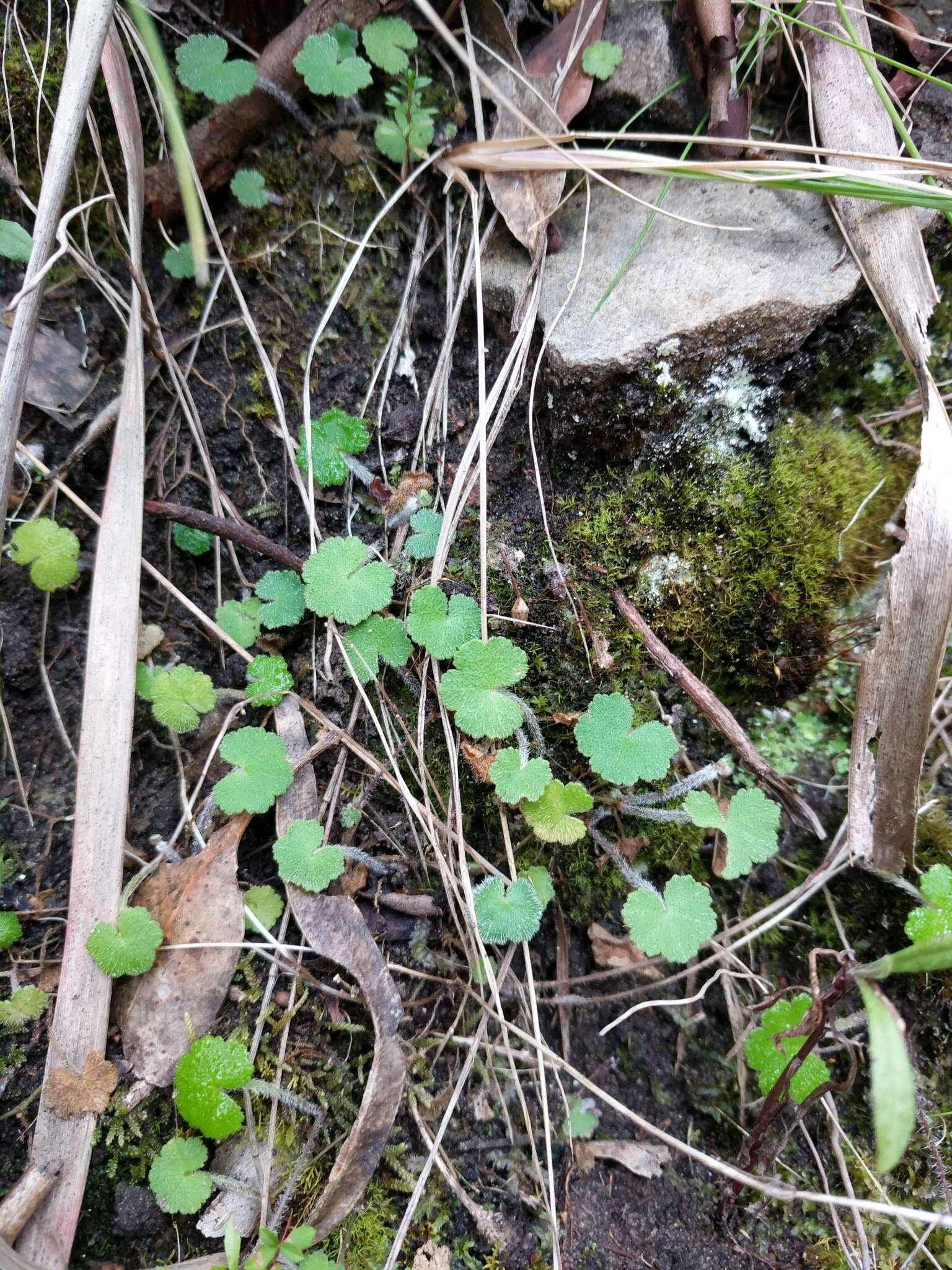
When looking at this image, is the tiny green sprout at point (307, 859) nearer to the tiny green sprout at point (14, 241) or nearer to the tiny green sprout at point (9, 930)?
the tiny green sprout at point (9, 930)

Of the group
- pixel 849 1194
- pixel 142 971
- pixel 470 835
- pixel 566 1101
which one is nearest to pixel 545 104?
pixel 470 835

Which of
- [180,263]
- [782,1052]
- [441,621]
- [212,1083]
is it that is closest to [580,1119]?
[782,1052]

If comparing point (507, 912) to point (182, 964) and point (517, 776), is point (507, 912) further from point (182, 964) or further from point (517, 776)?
point (182, 964)

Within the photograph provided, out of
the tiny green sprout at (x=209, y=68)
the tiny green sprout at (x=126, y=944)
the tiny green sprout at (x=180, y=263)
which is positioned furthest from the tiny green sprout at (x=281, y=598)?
the tiny green sprout at (x=209, y=68)

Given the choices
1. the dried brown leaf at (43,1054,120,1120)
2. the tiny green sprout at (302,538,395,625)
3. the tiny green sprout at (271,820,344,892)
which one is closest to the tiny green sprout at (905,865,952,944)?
the tiny green sprout at (271,820,344,892)

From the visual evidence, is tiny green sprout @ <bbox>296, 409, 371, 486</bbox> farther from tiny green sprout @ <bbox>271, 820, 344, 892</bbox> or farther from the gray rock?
the gray rock
